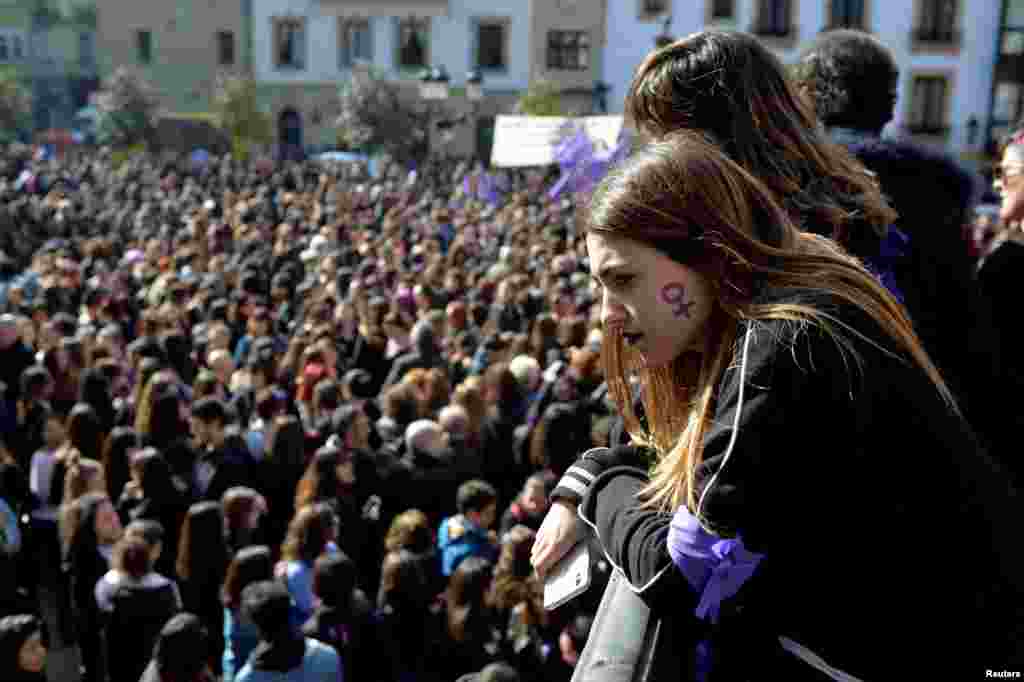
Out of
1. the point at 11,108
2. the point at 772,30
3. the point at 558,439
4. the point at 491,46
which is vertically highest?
the point at 772,30

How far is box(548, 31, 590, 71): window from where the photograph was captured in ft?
131

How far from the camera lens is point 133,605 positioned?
4.60m

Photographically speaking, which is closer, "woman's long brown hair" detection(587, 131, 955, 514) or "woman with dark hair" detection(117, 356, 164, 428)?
"woman's long brown hair" detection(587, 131, 955, 514)

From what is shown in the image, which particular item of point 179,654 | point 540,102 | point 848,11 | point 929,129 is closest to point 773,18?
point 848,11

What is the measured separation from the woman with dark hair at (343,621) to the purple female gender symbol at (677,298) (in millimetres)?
3124

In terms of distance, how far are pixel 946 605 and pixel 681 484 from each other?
0.35m

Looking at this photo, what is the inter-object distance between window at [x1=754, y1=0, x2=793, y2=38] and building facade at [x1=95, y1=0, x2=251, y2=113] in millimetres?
20484

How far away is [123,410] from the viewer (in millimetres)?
7023

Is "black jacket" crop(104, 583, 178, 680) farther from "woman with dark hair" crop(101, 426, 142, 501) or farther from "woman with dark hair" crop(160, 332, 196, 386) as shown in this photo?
"woman with dark hair" crop(160, 332, 196, 386)

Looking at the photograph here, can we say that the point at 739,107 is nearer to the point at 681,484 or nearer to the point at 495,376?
the point at 681,484

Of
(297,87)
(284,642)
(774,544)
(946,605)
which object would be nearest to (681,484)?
(774,544)

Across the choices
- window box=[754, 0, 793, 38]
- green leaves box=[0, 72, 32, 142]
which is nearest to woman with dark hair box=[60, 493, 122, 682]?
window box=[754, 0, 793, 38]

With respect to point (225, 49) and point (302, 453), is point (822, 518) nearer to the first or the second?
point (302, 453)

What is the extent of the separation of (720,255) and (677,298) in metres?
0.08
